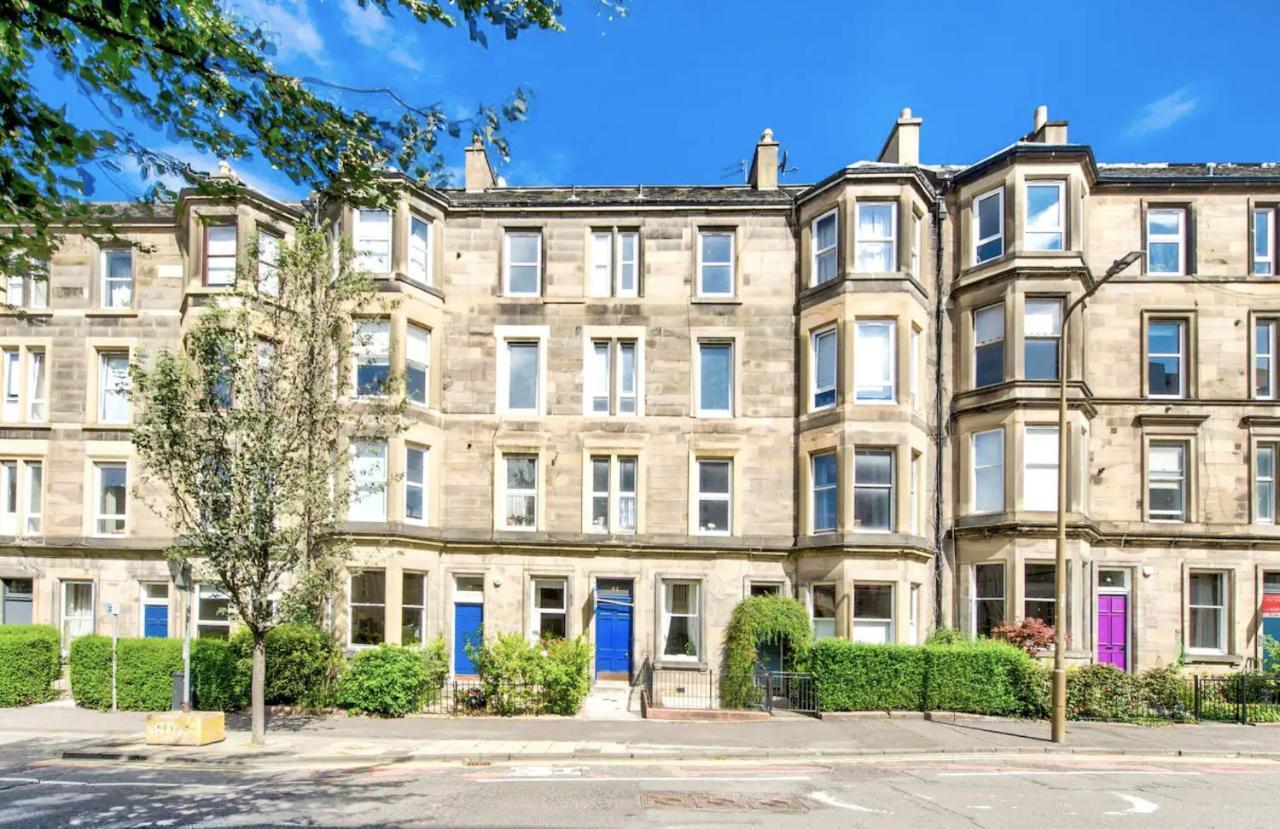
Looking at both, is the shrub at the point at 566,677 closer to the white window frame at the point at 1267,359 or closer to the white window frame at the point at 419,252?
the white window frame at the point at 419,252

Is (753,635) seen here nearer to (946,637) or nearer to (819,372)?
(946,637)

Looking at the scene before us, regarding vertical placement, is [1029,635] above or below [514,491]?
below

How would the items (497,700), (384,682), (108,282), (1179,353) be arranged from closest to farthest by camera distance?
(384,682)
(497,700)
(1179,353)
(108,282)

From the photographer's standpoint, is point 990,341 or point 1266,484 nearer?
point 990,341

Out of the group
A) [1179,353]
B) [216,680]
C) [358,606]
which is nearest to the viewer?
[216,680]

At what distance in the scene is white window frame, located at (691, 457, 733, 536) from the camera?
22406 millimetres

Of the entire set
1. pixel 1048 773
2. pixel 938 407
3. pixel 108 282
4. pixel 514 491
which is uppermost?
pixel 108 282

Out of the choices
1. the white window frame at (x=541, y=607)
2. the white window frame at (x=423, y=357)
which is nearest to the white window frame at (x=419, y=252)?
the white window frame at (x=423, y=357)

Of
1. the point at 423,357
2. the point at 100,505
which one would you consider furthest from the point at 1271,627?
the point at 100,505

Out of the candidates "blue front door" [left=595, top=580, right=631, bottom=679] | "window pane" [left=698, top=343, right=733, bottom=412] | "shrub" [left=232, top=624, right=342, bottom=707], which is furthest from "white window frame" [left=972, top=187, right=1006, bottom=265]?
"shrub" [left=232, top=624, right=342, bottom=707]

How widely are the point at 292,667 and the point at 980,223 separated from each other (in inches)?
816

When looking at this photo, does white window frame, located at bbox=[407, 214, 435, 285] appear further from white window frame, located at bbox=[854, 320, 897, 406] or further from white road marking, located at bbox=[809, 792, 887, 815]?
white road marking, located at bbox=[809, 792, 887, 815]

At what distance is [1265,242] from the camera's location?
921 inches

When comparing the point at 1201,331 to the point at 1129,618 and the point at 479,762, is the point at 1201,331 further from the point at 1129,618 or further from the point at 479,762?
the point at 479,762
